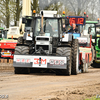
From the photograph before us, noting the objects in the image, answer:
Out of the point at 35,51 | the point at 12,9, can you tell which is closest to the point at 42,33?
the point at 35,51

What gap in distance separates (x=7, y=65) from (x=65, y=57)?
510cm

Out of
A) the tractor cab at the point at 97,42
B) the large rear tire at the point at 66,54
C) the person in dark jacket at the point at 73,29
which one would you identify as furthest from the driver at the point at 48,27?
the tractor cab at the point at 97,42

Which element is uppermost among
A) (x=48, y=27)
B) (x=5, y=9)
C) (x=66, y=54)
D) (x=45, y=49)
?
(x=5, y=9)

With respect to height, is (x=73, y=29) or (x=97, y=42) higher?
(x=73, y=29)

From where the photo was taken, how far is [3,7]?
3669 cm

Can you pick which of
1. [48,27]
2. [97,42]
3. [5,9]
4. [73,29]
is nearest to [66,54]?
[48,27]

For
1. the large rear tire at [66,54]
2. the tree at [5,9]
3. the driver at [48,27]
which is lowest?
the large rear tire at [66,54]

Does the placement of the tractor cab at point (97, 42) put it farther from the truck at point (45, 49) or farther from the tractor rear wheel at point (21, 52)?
the tractor rear wheel at point (21, 52)

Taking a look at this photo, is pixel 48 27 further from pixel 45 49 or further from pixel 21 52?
pixel 21 52

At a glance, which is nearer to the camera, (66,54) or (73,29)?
(66,54)

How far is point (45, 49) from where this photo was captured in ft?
38.3

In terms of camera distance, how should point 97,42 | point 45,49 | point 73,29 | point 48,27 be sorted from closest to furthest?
1. point 45,49
2. point 48,27
3. point 73,29
4. point 97,42

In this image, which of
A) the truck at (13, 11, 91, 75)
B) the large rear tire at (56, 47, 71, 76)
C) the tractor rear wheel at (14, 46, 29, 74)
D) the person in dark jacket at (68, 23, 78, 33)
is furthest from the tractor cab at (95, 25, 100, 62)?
the tractor rear wheel at (14, 46, 29, 74)

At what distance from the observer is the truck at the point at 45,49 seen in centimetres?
1091
